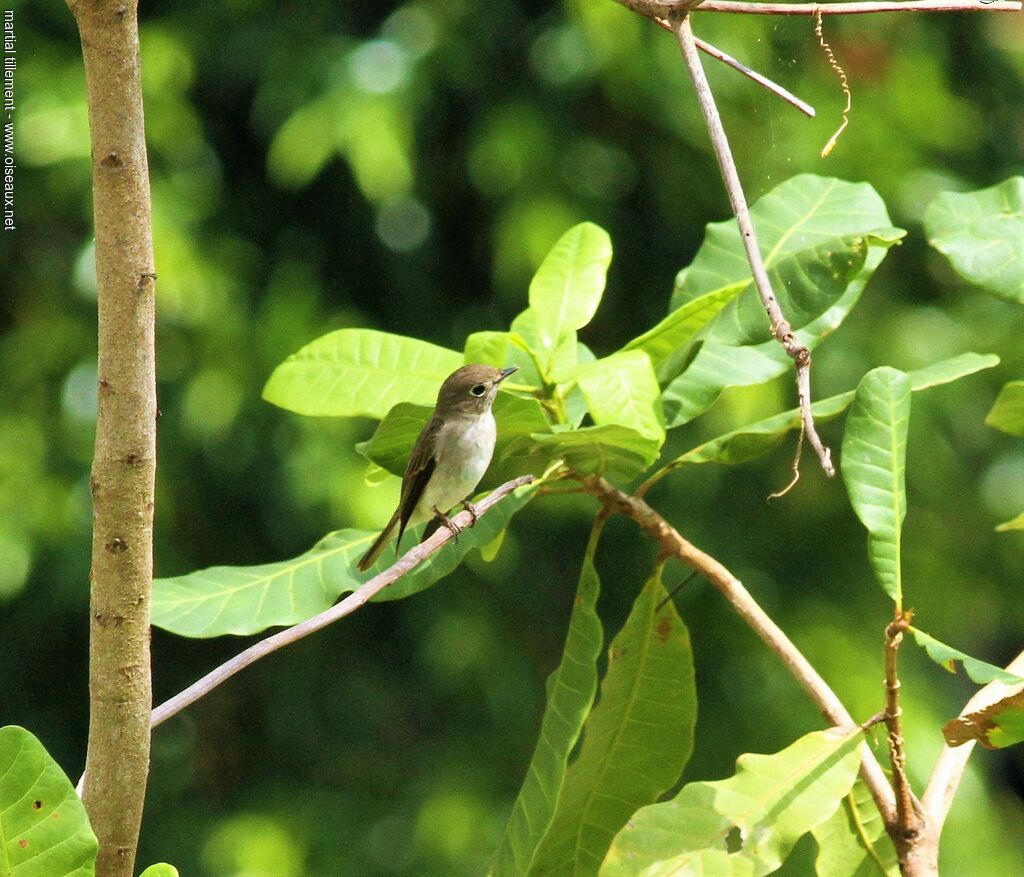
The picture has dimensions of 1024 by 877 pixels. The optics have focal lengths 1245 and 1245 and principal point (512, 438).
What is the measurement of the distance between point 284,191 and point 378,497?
129 centimetres

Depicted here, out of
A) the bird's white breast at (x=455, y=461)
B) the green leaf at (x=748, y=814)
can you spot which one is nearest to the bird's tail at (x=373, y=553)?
the green leaf at (x=748, y=814)

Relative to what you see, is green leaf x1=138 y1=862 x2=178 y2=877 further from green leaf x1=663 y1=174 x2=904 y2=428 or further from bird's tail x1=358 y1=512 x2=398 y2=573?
green leaf x1=663 y1=174 x2=904 y2=428

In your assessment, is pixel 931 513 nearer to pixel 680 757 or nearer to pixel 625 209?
pixel 625 209

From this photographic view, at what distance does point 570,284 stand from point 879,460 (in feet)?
2.04

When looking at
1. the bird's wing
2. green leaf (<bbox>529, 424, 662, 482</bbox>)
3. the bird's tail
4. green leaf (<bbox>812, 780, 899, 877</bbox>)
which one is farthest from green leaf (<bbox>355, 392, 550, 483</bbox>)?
the bird's wing

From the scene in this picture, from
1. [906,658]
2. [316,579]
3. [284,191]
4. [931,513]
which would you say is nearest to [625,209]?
[284,191]

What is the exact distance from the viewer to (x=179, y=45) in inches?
165

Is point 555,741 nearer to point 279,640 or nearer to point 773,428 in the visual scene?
point 773,428

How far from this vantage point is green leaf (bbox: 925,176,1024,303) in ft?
5.77

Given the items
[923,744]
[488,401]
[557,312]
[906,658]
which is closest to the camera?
[557,312]

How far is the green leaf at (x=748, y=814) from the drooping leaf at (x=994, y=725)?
0.45ft

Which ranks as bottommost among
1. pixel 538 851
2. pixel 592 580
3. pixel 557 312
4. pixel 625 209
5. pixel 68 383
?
pixel 538 851

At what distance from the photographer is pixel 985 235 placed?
181 cm

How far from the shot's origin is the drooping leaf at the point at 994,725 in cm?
133
